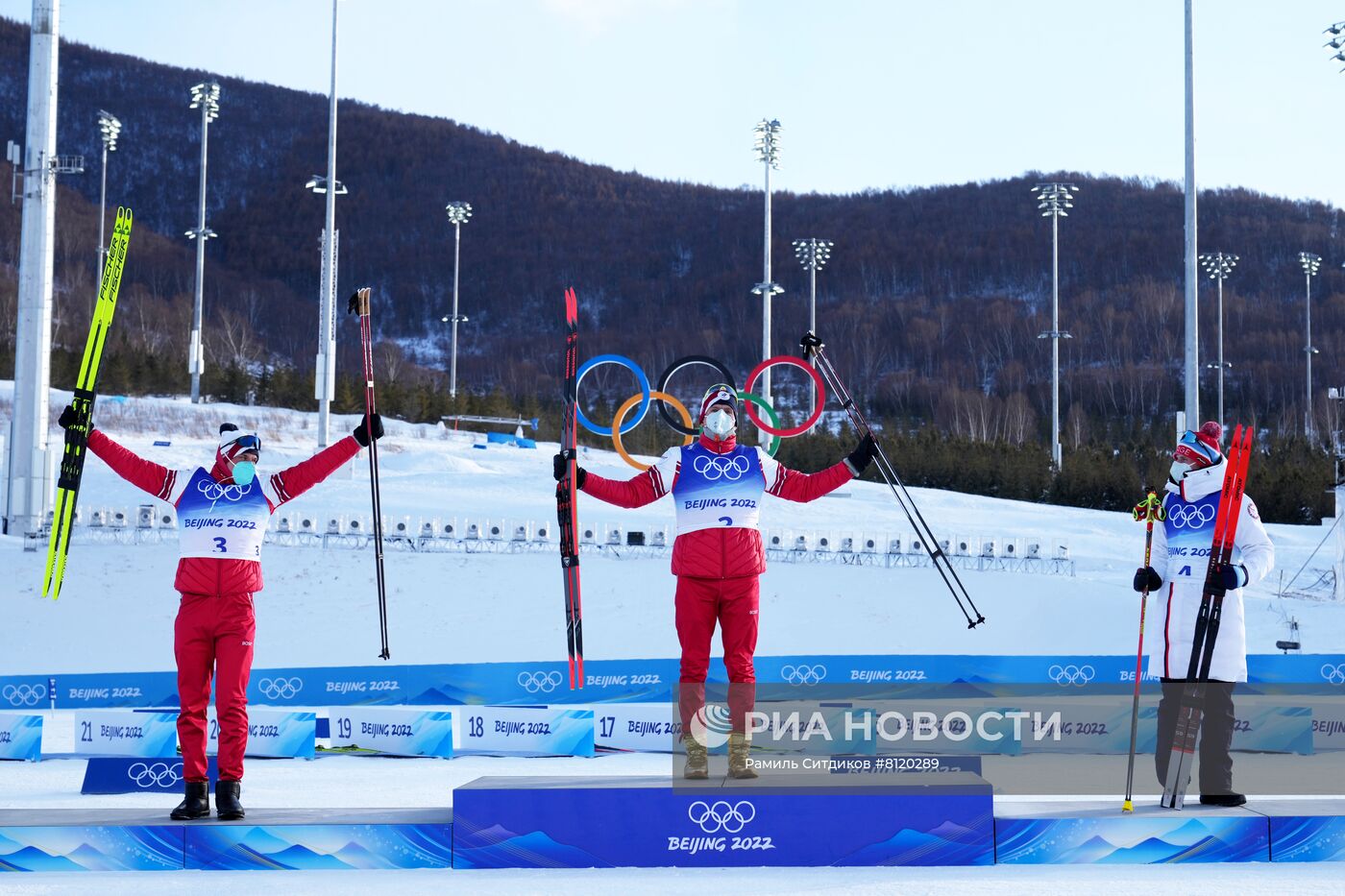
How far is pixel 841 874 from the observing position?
5.44 m

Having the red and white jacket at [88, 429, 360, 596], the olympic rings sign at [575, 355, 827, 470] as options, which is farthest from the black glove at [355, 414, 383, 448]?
the olympic rings sign at [575, 355, 827, 470]

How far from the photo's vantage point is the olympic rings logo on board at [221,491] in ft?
21.5

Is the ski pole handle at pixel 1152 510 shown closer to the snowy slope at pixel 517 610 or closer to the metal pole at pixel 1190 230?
the snowy slope at pixel 517 610

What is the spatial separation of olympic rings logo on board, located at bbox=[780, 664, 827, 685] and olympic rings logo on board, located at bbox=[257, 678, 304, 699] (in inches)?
204

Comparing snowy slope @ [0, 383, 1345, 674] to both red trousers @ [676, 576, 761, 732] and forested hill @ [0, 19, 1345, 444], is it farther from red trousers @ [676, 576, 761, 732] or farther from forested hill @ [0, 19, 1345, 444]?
forested hill @ [0, 19, 1345, 444]

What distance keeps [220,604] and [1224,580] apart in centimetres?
503

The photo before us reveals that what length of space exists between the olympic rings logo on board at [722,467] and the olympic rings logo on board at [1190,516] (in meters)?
2.32

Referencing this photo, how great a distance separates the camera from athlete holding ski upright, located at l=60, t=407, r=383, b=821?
623cm

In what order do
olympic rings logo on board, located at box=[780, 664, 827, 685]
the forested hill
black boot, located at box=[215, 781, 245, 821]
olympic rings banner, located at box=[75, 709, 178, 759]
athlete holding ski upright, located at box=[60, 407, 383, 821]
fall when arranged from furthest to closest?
the forested hill → olympic rings logo on board, located at box=[780, 664, 827, 685] → olympic rings banner, located at box=[75, 709, 178, 759] → athlete holding ski upright, located at box=[60, 407, 383, 821] → black boot, located at box=[215, 781, 245, 821]

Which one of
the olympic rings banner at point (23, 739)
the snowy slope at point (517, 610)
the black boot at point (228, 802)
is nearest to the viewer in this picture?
the black boot at point (228, 802)

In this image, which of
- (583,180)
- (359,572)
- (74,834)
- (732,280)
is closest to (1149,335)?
(732,280)

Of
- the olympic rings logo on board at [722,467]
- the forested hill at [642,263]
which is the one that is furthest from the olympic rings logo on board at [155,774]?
the forested hill at [642,263]

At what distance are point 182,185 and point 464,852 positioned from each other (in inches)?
6088

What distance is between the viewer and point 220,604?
250 inches
